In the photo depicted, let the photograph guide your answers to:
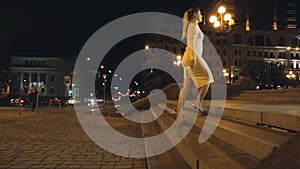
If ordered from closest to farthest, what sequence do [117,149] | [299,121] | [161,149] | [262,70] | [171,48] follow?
[299,121], [161,149], [117,149], [262,70], [171,48]

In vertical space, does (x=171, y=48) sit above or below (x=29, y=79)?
above

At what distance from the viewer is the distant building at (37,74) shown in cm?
9431

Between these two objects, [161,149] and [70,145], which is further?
[70,145]

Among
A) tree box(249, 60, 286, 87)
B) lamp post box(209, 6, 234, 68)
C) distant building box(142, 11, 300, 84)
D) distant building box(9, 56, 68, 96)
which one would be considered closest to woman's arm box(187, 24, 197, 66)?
lamp post box(209, 6, 234, 68)

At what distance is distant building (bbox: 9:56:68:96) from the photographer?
94.3 meters

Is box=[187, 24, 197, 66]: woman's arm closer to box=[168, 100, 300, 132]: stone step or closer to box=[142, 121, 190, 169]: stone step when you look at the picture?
box=[168, 100, 300, 132]: stone step

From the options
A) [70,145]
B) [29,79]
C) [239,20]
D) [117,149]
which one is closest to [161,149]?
[117,149]

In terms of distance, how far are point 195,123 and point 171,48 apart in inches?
3383

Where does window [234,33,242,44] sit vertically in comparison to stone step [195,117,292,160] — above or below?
above

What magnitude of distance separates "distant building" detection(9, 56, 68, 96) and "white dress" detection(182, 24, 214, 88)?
9311 cm

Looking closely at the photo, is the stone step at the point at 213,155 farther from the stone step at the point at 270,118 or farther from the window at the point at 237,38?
the window at the point at 237,38

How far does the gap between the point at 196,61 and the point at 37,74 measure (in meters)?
97.2

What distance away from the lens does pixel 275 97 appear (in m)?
13.5

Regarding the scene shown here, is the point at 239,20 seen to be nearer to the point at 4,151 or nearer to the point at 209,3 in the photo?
the point at 209,3
